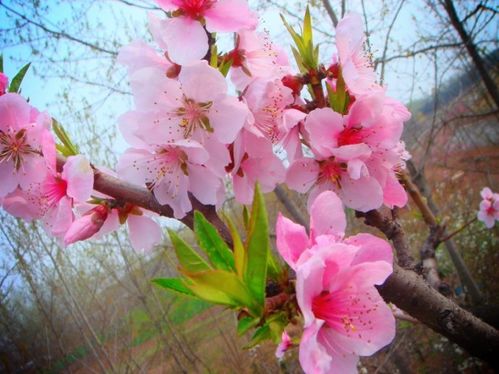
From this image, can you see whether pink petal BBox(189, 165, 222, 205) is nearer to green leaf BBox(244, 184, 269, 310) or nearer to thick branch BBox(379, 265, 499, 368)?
green leaf BBox(244, 184, 269, 310)

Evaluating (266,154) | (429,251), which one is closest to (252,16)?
(266,154)

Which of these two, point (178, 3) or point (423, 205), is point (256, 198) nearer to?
point (178, 3)

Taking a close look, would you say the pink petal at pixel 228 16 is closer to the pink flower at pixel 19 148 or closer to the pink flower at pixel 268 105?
the pink flower at pixel 268 105

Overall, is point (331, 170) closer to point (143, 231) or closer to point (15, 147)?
point (143, 231)

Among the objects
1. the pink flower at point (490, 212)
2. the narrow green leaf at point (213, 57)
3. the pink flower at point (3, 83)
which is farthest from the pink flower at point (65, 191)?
the pink flower at point (490, 212)

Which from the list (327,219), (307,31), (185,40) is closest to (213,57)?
(185,40)

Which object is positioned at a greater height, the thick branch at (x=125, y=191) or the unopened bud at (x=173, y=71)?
the unopened bud at (x=173, y=71)
